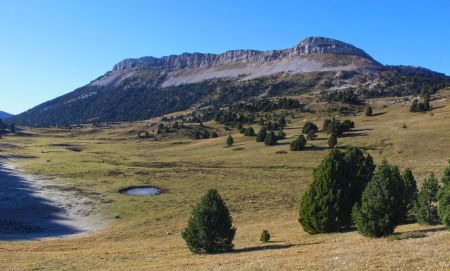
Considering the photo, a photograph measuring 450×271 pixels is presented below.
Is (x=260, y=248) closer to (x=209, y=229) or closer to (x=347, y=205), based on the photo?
(x=209, y=229)

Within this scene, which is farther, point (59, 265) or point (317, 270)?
point (59, 265)

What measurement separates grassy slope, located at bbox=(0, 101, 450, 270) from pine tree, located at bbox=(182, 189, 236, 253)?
1252mm

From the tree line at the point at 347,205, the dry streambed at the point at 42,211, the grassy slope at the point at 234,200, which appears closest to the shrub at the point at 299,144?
the grassy slope at the point at 234,200

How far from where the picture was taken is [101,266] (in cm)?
2981

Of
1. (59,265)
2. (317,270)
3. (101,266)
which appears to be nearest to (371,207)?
(317,270)

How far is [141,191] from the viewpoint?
71125 millimetres

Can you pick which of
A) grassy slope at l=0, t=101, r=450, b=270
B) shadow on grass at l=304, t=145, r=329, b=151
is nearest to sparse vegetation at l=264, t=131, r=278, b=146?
grassy slope at l=0, t=101, r=450, b=270

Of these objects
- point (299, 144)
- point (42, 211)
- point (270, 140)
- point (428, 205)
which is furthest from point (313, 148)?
point (428, 205)

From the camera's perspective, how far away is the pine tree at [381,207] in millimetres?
27672

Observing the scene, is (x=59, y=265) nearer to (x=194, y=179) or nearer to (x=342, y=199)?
(x=342, y=199)

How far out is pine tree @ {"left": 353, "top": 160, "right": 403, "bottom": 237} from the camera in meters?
27.7

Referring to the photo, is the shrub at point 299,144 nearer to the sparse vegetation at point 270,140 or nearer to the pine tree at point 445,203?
the sparse vegetation at point 270,140

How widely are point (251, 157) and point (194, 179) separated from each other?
74.5 ft

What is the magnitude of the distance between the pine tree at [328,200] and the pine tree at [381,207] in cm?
523
